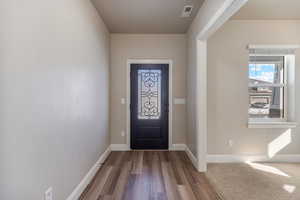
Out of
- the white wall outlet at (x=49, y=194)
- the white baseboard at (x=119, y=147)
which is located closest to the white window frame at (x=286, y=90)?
the white baseboard at (x=119, y=147)

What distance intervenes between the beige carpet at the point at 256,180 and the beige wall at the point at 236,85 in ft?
1.12

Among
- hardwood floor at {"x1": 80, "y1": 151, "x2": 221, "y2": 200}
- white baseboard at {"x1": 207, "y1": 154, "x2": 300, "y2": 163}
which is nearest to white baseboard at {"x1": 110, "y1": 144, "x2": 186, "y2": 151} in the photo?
hardwood floor at {"x1": 80, "y1": 151, "x2": 221, "y2": 200}

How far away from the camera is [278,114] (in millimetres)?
3736

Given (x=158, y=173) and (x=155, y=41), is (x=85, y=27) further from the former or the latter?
(x=158, y=173)

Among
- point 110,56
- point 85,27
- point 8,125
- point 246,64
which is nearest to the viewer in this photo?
point 8,125

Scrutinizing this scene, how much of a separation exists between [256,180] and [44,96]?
9.81ft

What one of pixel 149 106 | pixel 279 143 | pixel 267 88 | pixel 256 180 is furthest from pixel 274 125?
pixel 149 106

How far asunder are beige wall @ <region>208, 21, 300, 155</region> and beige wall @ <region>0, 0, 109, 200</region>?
2.24 meters

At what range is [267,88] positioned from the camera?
12.2 ft

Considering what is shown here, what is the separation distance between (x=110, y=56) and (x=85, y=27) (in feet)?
5.58

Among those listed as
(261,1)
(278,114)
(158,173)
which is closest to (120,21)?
(261,1)

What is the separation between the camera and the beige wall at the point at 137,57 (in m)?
4.33

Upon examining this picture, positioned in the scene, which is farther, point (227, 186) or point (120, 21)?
point (120, 21)

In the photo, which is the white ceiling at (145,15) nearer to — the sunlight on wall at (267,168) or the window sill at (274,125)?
the window sill at (274,125)
